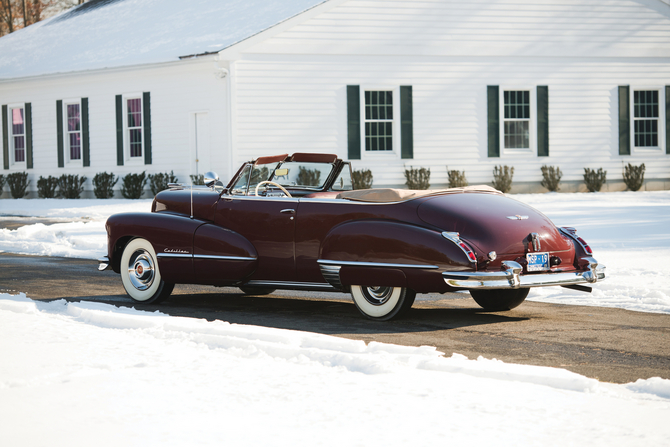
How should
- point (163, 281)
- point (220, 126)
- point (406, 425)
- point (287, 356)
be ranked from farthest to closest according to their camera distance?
point (220, 126) < point (163, 281) < point (287, 356) < point (406, 425)

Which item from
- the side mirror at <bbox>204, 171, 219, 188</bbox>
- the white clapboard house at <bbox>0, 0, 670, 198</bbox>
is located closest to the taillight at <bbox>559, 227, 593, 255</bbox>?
the side mirror at <bbox>204, 171, 219, 188</bbox>

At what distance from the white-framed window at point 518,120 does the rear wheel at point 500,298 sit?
17.3 metres

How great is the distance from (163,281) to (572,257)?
395cm

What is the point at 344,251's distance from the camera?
289 inches

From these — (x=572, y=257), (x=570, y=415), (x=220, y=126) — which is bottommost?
(x=570, y=415)

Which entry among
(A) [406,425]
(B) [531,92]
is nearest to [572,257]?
(A) [406,425]

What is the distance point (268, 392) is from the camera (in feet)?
15.8

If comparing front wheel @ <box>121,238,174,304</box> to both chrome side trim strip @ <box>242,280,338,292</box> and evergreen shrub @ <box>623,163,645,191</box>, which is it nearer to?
chrome side trim strip @ <box>242,280,338,292</box>

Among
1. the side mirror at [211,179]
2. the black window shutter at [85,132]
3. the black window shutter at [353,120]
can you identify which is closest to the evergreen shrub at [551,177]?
the black window shutter at [353,120]

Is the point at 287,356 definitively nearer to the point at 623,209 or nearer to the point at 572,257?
the point at 572,257

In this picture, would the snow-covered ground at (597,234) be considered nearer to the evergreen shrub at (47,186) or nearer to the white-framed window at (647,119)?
the evergreen shrub at (47,186)

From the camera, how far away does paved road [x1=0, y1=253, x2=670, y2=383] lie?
5848mm

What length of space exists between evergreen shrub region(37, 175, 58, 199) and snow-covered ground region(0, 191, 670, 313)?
89 centimetres

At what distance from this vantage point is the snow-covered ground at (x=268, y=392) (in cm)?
406
